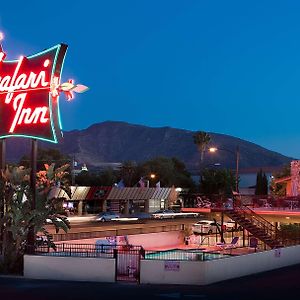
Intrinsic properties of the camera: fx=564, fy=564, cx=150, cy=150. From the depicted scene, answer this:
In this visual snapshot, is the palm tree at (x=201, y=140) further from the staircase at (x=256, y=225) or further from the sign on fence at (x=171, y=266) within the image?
the sign on fence at (x=171, y=266)

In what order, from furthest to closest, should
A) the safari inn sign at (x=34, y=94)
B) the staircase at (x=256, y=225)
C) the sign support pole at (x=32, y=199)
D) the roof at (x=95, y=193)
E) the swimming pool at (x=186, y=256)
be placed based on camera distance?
1. the roof at (x=95, y=193)
2. the staircase at (x=256, y=225)
3. the safari inn sign at (x=34, y=94)
4. the sign support pole at (x=32, y=199)
5. the swimming pool at (x=186, y=256)

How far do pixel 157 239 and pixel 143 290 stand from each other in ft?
69.1

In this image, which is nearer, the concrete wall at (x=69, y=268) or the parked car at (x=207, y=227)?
the concrete wall at (x=69, y=268)

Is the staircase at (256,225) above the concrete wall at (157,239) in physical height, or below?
above

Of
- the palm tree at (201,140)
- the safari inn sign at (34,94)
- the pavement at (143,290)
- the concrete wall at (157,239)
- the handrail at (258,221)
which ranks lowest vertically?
the concrete wall at (157,239)

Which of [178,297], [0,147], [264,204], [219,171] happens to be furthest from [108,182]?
[178,297]

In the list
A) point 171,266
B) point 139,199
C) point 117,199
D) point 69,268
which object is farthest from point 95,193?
point 171,266

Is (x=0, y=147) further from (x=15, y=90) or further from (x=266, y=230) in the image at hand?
(x=266, y=230)

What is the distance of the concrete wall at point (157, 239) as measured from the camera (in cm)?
4018

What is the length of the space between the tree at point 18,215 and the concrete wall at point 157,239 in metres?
14.0

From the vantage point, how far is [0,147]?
27469 mm

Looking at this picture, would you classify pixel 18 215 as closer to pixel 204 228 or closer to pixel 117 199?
pixel 204 228

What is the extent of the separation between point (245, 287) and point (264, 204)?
23.7m

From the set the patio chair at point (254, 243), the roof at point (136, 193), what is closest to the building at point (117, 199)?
the roof at point (136, 193)
